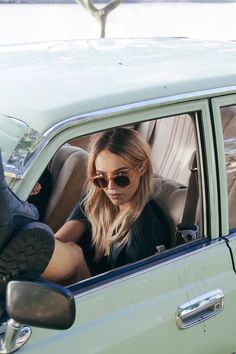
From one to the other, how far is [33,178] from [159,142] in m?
0.83

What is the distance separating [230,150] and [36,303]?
1145mm

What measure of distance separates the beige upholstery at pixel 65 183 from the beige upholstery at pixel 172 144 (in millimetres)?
278

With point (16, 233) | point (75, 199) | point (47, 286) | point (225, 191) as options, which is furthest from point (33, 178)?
point (225, 191)

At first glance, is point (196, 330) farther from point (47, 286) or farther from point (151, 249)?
point (47, 286)

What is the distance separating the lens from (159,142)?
2.59m

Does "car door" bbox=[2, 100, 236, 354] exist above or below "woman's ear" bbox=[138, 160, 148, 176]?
below

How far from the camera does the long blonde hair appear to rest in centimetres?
229

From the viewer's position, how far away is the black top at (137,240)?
2254mm

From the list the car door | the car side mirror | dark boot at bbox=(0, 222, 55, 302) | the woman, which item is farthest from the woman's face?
the car side mirror

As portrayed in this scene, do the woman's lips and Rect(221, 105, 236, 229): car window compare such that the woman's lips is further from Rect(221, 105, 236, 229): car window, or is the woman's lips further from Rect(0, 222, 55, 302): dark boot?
Rect(0, 222, 55, 302): dark boot

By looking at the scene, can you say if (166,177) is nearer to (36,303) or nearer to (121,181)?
(121,181)

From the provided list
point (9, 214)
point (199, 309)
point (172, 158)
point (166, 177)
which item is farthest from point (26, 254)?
point (172, 158)

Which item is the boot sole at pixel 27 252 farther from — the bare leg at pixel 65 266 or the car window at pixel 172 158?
the car window at pixel 172 158

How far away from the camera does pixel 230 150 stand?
8.09ft
